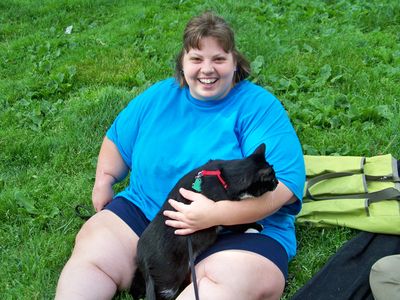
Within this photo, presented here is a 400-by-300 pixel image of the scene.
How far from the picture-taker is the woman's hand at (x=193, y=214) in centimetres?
270

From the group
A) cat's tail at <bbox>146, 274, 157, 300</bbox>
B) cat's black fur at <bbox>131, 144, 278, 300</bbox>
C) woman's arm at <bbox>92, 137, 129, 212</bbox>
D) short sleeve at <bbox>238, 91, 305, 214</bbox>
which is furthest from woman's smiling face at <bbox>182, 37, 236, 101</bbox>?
cat's tail at <bbox>146, 274, 157, 300</bbox>

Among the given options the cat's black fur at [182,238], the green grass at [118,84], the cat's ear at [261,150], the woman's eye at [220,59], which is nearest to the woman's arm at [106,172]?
the green grass at [118,84]

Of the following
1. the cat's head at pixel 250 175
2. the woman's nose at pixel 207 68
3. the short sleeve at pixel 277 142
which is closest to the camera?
the cat's head at pixel 250 175

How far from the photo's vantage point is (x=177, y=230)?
274 cm

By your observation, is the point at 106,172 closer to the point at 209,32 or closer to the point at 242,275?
the point at 209,32

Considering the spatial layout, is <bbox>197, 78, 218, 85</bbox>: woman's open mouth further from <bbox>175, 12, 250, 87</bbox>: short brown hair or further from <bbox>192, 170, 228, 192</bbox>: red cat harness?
<bbox>192, 170, 228, 192</bbox>: red cat harness

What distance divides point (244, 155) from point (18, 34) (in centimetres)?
550

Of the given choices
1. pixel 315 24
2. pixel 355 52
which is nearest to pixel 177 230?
pixel 355 52

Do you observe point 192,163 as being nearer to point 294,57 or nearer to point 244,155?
point 244,155

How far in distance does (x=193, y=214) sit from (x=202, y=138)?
1.54 ft

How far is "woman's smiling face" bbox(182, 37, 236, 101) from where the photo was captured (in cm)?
297

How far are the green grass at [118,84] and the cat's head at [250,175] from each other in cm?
75

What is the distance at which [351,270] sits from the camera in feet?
10.4

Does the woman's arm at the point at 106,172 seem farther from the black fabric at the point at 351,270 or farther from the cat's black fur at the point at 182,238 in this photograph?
the black fabric at the point at 351,270
